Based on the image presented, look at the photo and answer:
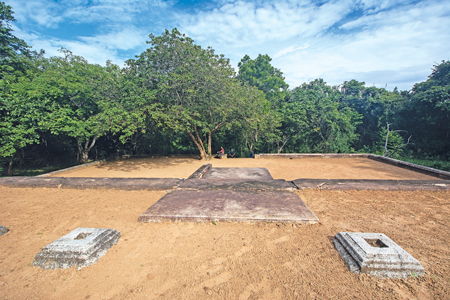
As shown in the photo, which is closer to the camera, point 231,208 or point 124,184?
point 231,208

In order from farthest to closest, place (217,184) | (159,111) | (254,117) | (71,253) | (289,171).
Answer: (254,117), (159,111), (289,171), (217,184), (71,253)

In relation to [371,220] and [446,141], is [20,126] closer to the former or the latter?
[371,220]

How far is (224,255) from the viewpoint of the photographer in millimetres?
2174

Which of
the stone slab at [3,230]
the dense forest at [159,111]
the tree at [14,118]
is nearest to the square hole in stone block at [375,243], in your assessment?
the stone slab at [3,230]

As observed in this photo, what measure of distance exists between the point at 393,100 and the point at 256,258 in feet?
62.9

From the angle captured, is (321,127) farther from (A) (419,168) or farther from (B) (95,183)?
(B) (95,183)

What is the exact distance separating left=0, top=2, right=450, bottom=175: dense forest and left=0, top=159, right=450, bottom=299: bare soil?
3.98 m

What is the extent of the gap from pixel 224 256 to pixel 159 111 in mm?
6125

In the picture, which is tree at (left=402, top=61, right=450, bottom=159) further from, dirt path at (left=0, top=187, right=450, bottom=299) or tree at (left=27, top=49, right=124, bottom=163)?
tree at (left=27, top=49, right=124, bottom=163)

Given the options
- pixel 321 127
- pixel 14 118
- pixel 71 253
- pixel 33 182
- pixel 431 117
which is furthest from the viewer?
pixel 431 117

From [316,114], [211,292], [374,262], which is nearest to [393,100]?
[316,114]

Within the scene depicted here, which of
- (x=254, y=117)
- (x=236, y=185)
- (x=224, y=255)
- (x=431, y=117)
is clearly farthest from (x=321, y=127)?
(x=224, y=255)

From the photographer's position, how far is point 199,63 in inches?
316

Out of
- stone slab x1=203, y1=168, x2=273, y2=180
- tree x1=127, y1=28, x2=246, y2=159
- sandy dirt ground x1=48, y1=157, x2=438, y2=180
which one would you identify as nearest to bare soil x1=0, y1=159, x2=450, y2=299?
stone slab x1=203, y1=168, x2=273, y2=180
